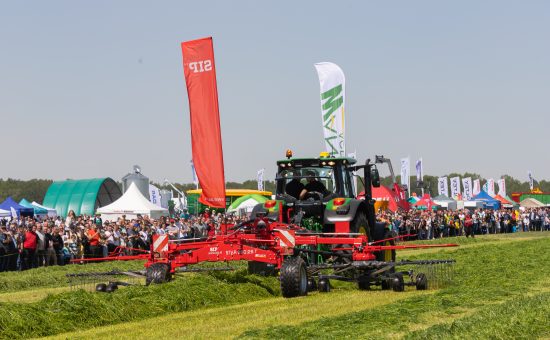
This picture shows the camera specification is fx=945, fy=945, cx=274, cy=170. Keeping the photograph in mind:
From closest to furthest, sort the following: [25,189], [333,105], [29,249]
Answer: [29,249]
[333,105]
[25,189]

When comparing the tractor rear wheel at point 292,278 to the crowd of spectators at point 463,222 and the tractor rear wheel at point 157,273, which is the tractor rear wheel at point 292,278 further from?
the crowd of spectators at point 463,222

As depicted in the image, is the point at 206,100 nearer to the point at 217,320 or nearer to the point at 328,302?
the point at 328,302

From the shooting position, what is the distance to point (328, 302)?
48.0 ft

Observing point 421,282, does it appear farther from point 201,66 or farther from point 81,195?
point 81,195

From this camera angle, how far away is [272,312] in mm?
13234

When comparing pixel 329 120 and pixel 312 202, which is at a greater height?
pixel 329 120

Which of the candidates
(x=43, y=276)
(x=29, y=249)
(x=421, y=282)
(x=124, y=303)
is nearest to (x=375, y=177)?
(x=421, y=282)

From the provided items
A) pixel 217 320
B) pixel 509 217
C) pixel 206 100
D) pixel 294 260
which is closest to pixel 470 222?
pixel 509 217

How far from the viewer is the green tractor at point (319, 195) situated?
17.8 meters

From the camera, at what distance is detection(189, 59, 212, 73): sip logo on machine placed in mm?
19672

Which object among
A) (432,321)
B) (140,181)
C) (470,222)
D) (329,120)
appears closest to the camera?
(432,321)

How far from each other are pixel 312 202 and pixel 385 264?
7.71ft

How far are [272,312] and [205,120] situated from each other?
707 centimetres

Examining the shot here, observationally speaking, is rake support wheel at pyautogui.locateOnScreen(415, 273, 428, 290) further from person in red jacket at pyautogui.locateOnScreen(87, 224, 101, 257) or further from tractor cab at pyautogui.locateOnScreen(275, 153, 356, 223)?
person in red jacket at pyautogui.locateOnScreen(87, 224, 101, 257)
